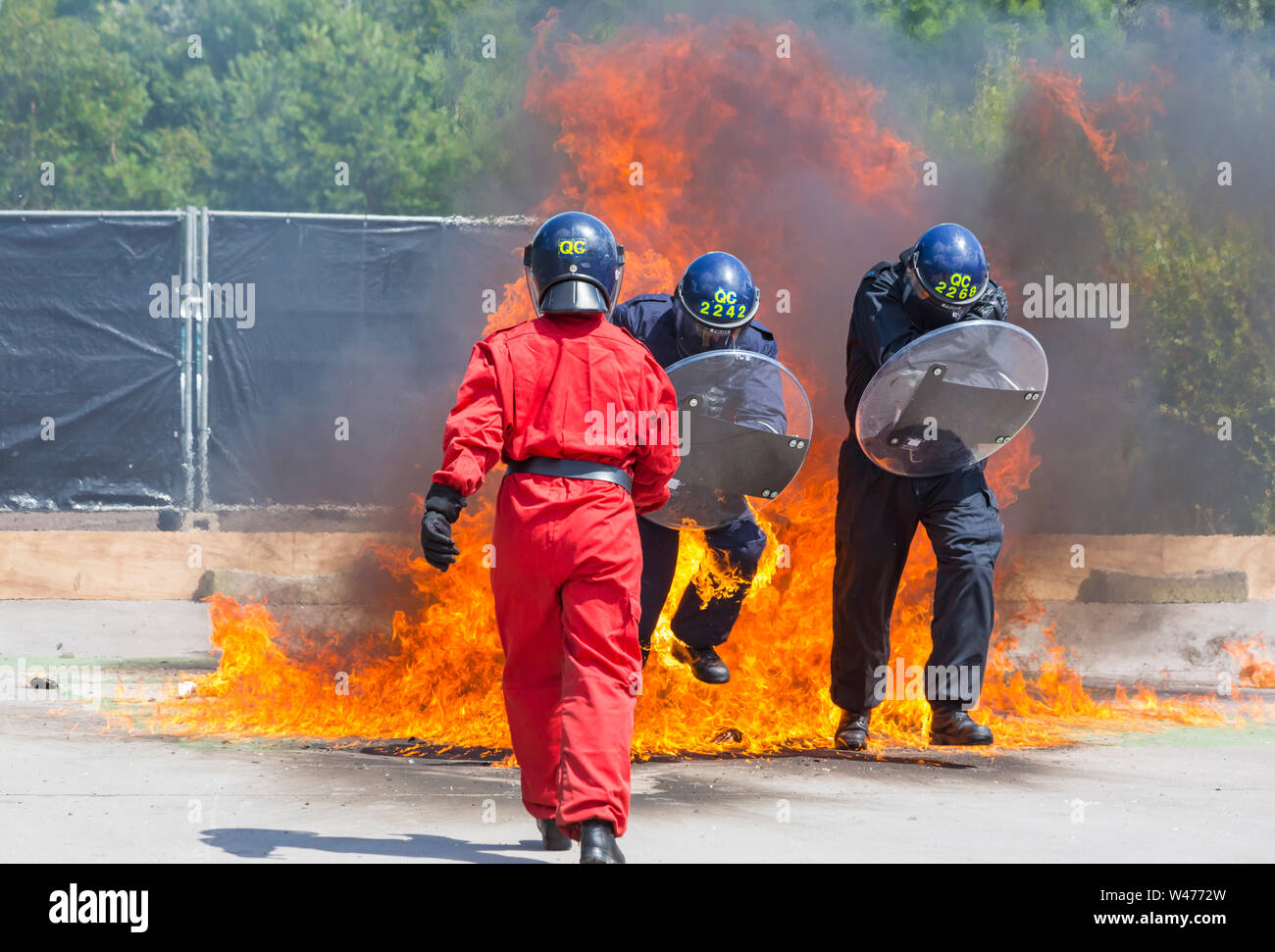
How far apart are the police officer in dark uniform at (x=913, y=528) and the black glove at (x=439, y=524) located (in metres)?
2.21

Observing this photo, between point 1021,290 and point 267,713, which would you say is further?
point 1021,290

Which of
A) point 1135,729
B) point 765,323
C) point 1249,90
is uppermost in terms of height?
point 1249,90

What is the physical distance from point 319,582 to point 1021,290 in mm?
4673

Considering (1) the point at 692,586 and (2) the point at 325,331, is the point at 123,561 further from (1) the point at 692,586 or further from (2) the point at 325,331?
(1) the point at 692,586

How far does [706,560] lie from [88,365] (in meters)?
7.14

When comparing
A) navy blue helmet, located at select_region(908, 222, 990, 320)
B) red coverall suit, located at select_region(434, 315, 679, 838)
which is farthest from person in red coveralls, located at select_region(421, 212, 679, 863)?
navy blue helmet, located at select_region(908, 222, 990, 320)

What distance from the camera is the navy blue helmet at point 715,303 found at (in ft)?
19.6

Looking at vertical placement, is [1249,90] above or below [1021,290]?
above

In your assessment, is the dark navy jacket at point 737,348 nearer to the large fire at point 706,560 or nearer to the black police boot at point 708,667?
the large fire at point 706,560

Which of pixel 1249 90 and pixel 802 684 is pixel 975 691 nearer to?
pixel 802 684

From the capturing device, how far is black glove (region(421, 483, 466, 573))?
4.20m

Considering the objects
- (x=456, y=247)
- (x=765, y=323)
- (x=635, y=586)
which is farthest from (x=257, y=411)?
(x=635, y=586)

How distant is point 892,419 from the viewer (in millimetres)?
5887

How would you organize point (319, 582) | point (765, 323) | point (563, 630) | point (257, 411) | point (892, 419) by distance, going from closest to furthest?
point (563, 630) < point (892, 419) < point (765, 323) < point (319, 582) < point (257, 411)
